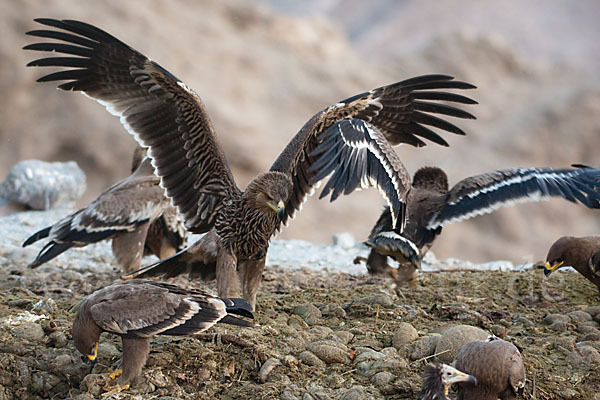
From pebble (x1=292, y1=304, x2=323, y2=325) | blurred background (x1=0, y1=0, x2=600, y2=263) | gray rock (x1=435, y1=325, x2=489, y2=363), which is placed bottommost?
pebble (x1=292, y1=304, x2=323, y2=325)

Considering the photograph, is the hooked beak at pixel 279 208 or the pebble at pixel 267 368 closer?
the pebble at pixel 267 368

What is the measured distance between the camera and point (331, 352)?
3629mm

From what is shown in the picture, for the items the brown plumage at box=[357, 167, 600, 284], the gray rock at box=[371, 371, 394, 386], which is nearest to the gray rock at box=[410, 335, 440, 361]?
the gray rock at box=[371, 371, 394, 386]

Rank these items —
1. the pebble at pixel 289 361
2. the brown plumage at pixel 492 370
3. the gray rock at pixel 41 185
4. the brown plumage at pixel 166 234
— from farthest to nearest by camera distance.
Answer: the gray rock at pixel 41 185
the brown plumage at pixel 166 234
the pebble at pixel 289 361
the brown plumage at pixel 492 370

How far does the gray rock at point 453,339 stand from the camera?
3580 mm

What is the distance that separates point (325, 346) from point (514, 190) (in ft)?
6.22

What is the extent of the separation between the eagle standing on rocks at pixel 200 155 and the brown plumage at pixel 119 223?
3.72 ft

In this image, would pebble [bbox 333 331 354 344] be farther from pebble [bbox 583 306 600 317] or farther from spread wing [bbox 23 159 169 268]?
spread wing [bbox 23 159 169 268]

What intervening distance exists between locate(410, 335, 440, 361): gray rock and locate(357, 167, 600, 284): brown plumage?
105 cm

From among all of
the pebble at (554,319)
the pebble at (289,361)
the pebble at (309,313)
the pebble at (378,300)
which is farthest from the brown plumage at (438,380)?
the pebble at (554,319)

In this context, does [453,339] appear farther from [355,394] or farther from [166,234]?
[166,234]

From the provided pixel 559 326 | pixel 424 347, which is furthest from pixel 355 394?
pixel 559 326

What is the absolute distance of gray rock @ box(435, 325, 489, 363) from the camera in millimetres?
3580

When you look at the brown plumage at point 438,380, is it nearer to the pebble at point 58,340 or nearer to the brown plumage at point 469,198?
the brown plumage at point 469,198
